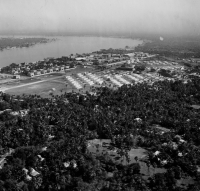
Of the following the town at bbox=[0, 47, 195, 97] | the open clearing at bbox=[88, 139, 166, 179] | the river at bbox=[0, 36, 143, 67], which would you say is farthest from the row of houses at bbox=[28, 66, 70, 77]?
the open clearing at bbox=[88, 139, 166, 179]

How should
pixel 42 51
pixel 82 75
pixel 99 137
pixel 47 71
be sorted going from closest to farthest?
pixel 99 137, pixel 82 75, pixel 47 71, pixel 42 51

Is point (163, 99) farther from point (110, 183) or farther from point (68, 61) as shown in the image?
point (68, 61)

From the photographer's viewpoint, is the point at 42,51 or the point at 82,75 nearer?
the point at 82,75

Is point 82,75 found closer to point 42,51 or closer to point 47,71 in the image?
point 47,71

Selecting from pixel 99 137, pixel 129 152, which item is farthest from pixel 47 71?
pixel 129 152

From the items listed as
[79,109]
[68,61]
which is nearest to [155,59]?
[68,61]

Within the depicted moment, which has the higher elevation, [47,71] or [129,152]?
[47,71]

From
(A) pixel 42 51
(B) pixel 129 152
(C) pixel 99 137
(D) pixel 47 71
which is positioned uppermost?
(A) pixel 42 51

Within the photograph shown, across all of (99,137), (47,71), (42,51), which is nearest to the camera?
(99,137)

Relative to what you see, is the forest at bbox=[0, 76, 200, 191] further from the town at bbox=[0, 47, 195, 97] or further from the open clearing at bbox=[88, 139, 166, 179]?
the town at bbox=[0, 47, 195, 97]
